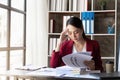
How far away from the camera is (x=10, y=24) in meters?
3.34

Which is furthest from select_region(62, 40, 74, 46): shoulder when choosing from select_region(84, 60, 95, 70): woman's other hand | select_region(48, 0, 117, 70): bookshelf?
select_region(48, 0, 117, 70): bookshelf

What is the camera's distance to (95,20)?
4102mm

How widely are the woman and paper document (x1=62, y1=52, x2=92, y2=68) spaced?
0.38m

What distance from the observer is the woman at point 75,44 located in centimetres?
223

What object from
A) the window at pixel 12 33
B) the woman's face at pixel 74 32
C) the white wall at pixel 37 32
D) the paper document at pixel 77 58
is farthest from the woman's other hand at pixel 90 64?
the white wall at pixel 37 32

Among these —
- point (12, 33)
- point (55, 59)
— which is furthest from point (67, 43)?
point (12, 33)

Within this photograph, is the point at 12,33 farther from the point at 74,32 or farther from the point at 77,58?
the point at 77,58

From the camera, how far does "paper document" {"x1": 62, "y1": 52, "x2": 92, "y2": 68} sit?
180 centimetres

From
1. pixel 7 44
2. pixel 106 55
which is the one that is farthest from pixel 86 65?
pixel 106 55

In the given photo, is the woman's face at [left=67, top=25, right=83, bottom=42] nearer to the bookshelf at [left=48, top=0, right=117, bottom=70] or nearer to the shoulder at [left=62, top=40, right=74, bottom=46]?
the shoulder at [left=62, top=40, right=74, bottom=46]

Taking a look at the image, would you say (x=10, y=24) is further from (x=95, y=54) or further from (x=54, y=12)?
(x=95, y=54)

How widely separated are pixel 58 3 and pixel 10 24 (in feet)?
3.31

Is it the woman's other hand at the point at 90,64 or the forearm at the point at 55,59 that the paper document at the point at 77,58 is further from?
the forearm at the point at 55,59

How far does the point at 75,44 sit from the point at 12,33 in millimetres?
1427
